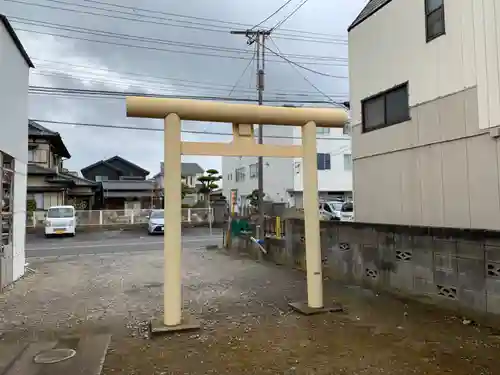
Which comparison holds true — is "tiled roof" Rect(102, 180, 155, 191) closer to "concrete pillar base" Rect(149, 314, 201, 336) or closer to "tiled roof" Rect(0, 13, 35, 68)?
"tiled roof" Rect(0, 13, 35, 68)

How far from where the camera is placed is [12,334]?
194 inches

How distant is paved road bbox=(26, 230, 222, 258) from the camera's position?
1514cm

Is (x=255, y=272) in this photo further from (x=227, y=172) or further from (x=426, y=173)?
(x=227, y=172)

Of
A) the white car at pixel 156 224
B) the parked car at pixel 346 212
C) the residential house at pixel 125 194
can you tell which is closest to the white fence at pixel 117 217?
the white car at pixel 156 224

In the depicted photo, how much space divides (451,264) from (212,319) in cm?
320

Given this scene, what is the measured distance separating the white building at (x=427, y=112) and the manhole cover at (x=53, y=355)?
5.54m

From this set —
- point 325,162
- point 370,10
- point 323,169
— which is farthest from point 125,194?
point 370,10

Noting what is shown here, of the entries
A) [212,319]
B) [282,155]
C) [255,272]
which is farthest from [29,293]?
[282,155]

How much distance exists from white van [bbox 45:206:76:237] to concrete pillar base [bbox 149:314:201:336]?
18.2 meters

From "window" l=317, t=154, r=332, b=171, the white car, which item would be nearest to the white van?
the white car

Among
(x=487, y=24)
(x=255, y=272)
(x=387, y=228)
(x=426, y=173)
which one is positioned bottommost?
(x=255, y=272)

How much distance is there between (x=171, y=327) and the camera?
15.9 ft

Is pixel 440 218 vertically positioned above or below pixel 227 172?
below

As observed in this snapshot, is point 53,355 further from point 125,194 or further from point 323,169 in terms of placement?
point 125,194
